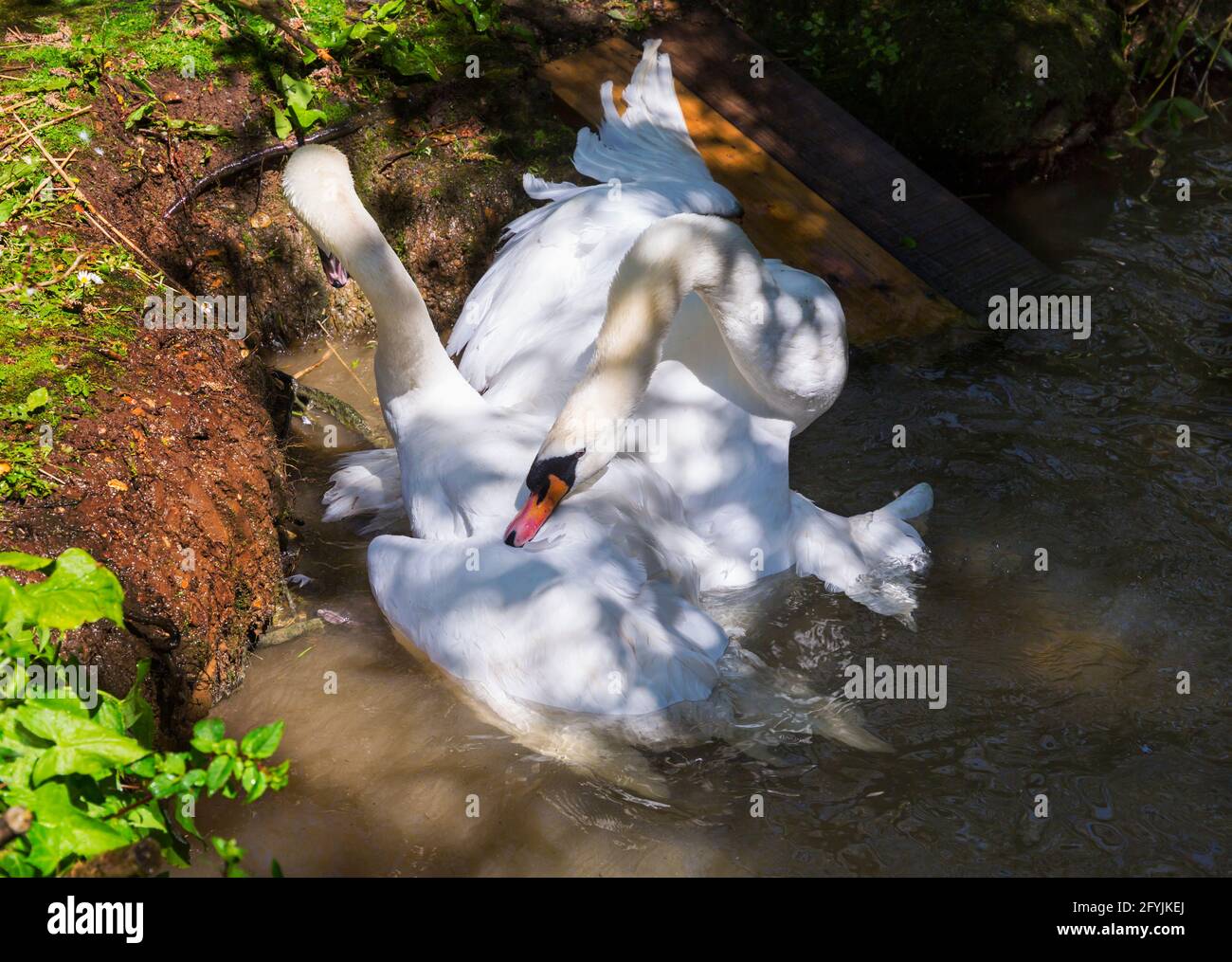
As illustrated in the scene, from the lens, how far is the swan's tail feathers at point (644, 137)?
5.38 m

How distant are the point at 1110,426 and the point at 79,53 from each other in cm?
507

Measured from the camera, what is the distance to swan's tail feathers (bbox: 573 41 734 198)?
5.38 meters

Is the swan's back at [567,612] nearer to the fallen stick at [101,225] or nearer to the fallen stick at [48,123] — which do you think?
the fallen stick at [101,225]

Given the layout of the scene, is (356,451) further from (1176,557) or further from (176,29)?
(1176,557)

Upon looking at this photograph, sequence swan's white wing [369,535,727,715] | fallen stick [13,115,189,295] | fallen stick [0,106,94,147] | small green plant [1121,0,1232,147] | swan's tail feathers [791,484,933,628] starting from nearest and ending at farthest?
1. swan's white wing [369,535,727,715]
2. swan's tail feathers [791,484,933,628]
3. fallen stick [13,115,189,295]
4. fallen stick [0,106,94,147]
5. small green plant [1121,0,1232,147]

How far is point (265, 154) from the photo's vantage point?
221 inches

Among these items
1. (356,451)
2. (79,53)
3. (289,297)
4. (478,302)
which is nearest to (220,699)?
(356,451)

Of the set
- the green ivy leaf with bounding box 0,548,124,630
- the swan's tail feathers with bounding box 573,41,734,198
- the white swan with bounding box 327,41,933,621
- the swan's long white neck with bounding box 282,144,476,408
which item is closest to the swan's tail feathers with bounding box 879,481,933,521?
the white swan with bounding box 327,41,933,621

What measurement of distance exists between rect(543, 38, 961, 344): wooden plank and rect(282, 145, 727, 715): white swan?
1953mm

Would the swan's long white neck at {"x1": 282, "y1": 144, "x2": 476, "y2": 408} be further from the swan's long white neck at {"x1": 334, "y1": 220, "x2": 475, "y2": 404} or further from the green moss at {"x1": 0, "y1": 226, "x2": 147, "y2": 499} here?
the green moss at {"x1": 0, "y1": 226, "x2": 147, "y2": 499}

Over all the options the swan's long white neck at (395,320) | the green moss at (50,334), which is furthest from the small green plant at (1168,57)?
the green moss at (50,334)

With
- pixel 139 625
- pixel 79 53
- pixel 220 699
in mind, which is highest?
pixel 79 53

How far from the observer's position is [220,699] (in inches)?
153

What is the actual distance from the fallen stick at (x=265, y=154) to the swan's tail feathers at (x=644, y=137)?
1132 millimetres
